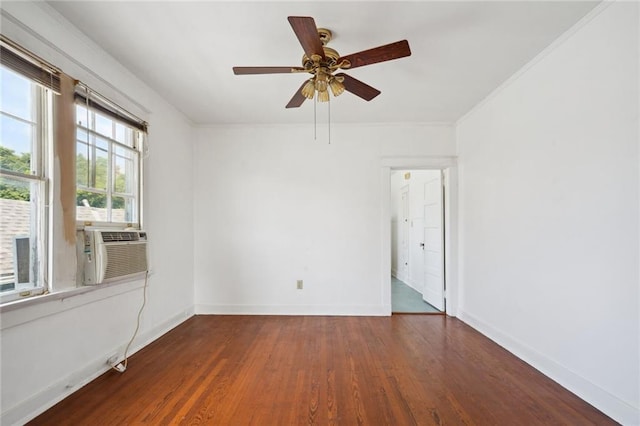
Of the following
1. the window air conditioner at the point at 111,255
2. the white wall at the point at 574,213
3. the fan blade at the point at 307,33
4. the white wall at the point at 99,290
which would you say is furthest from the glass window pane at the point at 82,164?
the white wall at the point at 574,213

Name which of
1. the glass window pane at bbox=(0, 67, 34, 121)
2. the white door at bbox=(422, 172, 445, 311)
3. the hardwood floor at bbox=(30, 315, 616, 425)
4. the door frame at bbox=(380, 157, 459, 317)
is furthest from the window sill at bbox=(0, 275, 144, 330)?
the white door at bbox=(422, 172, 445, 311)

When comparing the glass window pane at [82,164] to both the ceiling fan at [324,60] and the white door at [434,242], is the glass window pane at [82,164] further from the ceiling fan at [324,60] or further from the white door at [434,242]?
the white door at [434,242]

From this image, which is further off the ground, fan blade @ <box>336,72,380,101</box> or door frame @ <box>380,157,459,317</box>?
fan blade @ <box>336,72,380,101</box>

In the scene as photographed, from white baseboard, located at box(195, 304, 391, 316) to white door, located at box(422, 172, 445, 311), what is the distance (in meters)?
0.82

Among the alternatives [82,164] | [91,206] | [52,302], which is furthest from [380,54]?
[52,302]

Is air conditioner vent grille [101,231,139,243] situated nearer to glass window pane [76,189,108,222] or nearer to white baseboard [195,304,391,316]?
glass window pane [76,189,108,222]

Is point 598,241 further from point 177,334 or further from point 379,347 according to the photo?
point 177,334

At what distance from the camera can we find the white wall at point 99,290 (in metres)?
1.55

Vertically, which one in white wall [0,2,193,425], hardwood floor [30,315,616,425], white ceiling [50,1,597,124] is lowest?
hardwood floor [30,315,616,425]

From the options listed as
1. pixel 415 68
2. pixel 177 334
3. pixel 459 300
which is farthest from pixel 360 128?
pixel 177 334

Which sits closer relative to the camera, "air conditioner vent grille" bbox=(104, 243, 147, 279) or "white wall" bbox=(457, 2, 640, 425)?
"white wall" bbox=(457, 2, 640, 425)

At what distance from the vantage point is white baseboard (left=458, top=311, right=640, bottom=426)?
5.15ft

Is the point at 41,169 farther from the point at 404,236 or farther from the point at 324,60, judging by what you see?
the point at 404,236

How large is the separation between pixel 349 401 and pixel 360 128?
3047 mm
